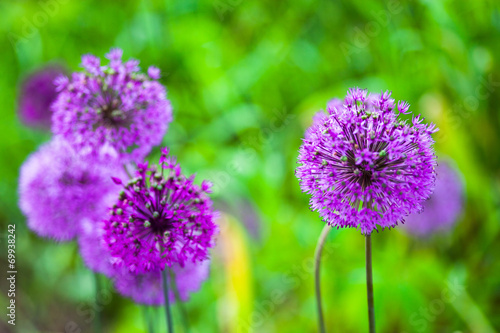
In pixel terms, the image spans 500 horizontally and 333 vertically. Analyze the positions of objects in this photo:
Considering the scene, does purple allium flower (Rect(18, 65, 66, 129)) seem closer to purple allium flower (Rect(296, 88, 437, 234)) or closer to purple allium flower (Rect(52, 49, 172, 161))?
purple allium flower (Rect(52, 49, 172, 161))

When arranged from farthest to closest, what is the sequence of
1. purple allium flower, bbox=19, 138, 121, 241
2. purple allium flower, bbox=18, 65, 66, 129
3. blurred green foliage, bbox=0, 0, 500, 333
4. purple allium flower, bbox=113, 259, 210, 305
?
1. purple allium flower, bbox=18, 65, 66, 129
2. blurred green foliage, bbox=0, 0, 500, 333
3. purple allium flower, bbox=19, 138, 121, 241
4. purple allium flower, bbox=113, 259, 210, 305

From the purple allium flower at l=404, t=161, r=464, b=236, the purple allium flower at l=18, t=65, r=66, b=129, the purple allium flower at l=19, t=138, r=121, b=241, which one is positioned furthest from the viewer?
the purple allium flower at l=18, t=65, r=66, b=129

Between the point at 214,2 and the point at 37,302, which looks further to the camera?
the point at 214,2

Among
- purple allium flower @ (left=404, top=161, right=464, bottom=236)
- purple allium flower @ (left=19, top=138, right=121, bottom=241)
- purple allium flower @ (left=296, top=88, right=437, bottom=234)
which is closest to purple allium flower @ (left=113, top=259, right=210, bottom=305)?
purple allium flower @ (left=19, top=138, right=121, bottom=241)

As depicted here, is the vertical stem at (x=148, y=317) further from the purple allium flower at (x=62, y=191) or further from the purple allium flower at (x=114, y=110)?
the purple allium flower at (x=114, y=110)

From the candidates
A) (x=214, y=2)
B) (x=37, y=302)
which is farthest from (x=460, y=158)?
(x=37, y=302)

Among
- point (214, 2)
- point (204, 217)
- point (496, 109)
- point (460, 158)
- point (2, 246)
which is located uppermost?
point (214, 2)

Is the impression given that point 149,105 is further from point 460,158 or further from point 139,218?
point 460,158
